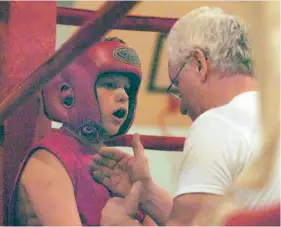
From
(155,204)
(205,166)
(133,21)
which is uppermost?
(133,21)

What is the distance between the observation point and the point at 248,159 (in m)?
0.82

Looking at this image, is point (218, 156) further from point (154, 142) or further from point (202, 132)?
point (154, 142)

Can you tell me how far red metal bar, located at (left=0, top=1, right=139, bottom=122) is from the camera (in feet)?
2.25

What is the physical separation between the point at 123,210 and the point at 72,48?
11.4 inches

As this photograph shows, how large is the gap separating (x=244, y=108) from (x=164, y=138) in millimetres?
301

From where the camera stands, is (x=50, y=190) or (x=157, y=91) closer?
(x=50, y=190)

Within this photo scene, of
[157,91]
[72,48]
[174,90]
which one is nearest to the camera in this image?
[72,48]

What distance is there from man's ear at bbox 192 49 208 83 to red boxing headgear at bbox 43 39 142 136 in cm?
11

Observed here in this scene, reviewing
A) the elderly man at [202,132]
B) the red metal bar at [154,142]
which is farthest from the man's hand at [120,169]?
the red metal bar at [154,142]

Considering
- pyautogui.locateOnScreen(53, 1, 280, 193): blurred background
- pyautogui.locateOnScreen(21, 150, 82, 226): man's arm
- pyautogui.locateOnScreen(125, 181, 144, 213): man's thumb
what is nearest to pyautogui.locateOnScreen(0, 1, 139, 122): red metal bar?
pyautogui.locateOnScreen(21, 150, 82, 226): man's arm

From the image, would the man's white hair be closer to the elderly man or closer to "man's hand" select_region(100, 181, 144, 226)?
the elderly man

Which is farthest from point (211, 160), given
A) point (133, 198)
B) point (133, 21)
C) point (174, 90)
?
point (133, 21)

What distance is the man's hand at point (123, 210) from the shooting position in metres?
0.92

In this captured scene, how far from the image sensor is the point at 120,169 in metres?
1.01
